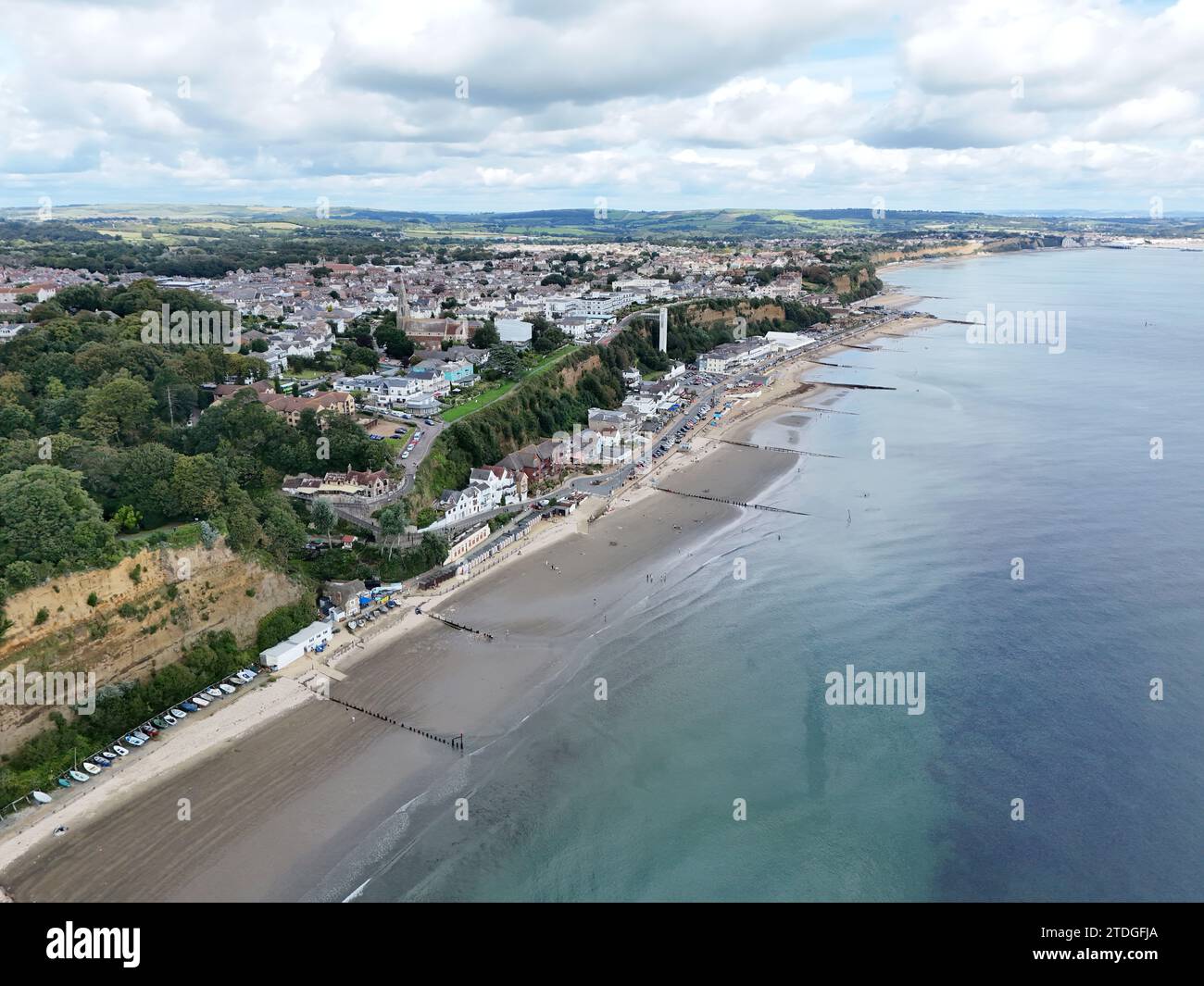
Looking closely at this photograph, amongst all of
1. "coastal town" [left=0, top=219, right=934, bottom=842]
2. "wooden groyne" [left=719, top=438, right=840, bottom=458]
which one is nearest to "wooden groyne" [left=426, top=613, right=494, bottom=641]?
"coastal town" [left=0, top=219, right=934, bottom=842]

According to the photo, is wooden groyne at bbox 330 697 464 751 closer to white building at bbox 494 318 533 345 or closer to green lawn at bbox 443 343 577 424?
green lawn at bbox 443 343 577 424

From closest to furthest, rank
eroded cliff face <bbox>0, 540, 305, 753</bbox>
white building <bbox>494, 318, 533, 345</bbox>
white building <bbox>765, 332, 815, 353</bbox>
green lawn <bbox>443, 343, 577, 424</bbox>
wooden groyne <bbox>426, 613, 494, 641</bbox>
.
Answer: eroded cliff face <bbox>0, 540, 305, 753</bbox>
wooden groyne <bbox>426, 613, 494, 641</bbox>
green lawn <bbox>443, 343, 577, 424</bbox>
white building <bbox>494, 318, 533, 345</bbox>
white building <bbox>765, 332, 815, 353</bbox>

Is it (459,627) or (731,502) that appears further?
(731,502)

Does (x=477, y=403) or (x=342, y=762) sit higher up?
(x=477, y=403)

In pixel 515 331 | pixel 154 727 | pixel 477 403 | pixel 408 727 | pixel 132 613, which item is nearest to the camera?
pixel 154 727

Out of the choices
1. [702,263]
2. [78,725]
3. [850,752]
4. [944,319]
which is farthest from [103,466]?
[702,263]

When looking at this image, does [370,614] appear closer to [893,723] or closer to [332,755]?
[332,755]

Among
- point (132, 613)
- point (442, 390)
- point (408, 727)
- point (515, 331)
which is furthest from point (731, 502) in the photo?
point (515, 331)
